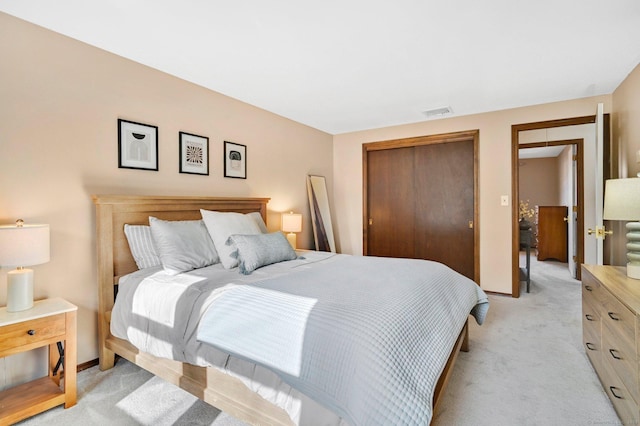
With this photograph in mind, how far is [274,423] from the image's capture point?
1.45 m

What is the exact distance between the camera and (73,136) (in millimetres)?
2240

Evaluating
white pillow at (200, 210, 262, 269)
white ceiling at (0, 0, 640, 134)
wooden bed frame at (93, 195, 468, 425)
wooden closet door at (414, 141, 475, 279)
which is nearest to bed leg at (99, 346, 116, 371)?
wooden bed frame at (93, 195, 468, 425)

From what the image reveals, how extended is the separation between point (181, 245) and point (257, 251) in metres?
0.55

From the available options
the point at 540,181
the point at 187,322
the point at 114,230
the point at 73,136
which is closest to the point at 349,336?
the point at 187,322

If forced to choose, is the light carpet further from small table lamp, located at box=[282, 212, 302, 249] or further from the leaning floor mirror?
the leaning floor mirror

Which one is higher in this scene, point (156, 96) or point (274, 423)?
point (156, 96)

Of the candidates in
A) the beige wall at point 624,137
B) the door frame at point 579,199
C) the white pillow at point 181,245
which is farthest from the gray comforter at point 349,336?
the door frame at point 579,199

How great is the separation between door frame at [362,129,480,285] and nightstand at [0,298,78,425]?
3.79 metres

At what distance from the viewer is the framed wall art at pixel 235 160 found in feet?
11.1

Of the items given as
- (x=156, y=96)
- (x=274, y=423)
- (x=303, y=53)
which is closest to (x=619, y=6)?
(x=303, y=53)

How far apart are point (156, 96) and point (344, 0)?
1801 millimetres

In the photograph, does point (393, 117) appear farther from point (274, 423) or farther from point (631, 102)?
point (274, 423)

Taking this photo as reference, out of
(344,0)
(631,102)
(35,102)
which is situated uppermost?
(344,0)

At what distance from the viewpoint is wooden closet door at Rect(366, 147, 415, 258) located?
4699 millimetres
